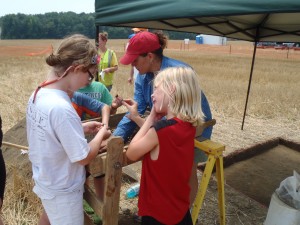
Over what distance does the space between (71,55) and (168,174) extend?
0.87 meters

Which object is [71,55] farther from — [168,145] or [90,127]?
[168,145]

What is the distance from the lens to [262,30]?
18.0 ft

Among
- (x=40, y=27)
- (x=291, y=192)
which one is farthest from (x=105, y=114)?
(x=40, y=27)

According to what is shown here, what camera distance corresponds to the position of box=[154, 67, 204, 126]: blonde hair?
70.0 inches

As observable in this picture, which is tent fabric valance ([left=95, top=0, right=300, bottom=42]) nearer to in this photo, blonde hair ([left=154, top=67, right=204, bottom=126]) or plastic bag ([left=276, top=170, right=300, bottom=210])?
blonde hair ([left=154, top=67, right=204, bottom=126])

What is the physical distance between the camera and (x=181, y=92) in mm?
1775

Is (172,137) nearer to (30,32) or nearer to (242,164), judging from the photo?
(242,164)

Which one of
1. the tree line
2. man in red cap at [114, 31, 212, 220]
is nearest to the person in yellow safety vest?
man in red cap at [114, 31, 212, 220]

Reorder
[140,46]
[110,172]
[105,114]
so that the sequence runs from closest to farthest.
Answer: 1. [110,172]
2. [140,46]
3. [105,114]

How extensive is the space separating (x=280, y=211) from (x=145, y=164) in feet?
4.62

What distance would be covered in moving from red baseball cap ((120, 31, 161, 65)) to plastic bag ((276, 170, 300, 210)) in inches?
61.9

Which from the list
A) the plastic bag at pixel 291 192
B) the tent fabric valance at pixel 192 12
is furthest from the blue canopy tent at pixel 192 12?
the plastic bag at pixel 291 192

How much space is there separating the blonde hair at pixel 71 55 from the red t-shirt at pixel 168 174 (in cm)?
54

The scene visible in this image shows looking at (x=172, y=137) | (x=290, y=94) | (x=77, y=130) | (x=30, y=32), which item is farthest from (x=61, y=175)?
(x=30, y=32)
